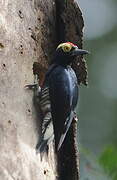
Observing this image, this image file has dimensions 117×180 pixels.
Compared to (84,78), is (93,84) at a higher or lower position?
lower

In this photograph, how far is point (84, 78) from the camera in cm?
545

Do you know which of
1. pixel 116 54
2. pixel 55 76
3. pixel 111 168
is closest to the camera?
pixel 111 168

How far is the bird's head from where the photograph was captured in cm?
536

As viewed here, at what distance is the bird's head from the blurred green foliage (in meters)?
0.70

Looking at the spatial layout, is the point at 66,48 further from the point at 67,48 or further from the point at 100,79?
the point at 100,79

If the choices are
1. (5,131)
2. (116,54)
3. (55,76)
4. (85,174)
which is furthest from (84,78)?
(116,54)

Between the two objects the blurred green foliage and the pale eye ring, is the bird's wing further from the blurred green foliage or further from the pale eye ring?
the blurred green foliage

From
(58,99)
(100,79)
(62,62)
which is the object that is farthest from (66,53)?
(100,79)

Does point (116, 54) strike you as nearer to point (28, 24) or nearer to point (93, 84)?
point (93, 84)

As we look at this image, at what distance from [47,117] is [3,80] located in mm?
496

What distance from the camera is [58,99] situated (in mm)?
5113

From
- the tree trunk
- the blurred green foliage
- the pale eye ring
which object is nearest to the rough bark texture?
the tree trunk

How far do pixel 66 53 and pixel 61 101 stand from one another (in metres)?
0.52

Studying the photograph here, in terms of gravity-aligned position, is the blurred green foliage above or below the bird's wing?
below
